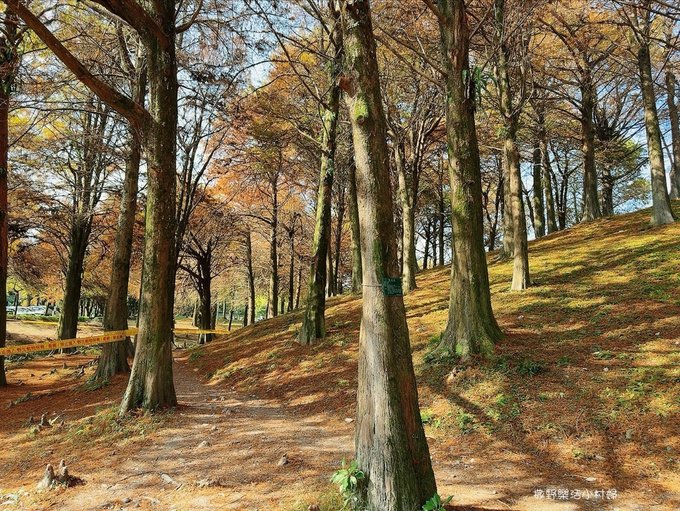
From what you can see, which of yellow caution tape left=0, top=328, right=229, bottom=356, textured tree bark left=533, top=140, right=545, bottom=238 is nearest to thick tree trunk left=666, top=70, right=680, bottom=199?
textured tree bark left=533, top=140, right=545, bottom=238

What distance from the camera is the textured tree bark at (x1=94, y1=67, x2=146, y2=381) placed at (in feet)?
29.7

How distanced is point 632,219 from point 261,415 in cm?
1523

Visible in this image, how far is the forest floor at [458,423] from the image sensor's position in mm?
3531

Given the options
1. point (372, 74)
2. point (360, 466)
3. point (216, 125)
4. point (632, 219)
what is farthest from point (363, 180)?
point (632, 219)

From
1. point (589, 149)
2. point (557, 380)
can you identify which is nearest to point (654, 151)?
point (589, 149)

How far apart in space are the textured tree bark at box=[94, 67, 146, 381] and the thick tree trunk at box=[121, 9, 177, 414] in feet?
10.5

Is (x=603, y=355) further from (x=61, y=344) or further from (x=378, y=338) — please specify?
(x=61, y=344)

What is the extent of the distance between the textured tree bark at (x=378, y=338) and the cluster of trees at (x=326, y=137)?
0.05ft

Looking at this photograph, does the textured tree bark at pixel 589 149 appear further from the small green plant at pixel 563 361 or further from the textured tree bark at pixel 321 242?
the small green plant at pixel 563 361

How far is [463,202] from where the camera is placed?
257 inches

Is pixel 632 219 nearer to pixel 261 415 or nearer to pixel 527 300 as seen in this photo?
pixel 527 300

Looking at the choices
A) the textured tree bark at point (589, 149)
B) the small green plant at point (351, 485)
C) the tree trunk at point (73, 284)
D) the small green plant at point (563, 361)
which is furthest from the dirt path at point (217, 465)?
the textured tree bark at point (589, 149)

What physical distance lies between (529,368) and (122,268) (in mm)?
8321

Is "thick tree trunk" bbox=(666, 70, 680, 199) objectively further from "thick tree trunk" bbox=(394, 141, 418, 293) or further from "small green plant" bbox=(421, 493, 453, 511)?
"small green plant" bbox=(421, 493, 453, 511)
